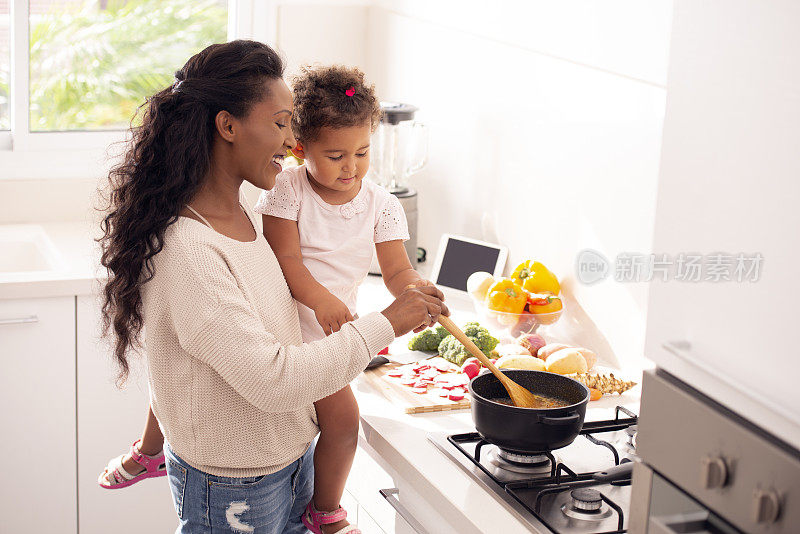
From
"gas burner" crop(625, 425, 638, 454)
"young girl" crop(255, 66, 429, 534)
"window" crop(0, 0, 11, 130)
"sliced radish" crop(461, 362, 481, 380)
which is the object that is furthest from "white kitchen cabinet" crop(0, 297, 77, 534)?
"gas burner" crop(625, 425, 638, 454)

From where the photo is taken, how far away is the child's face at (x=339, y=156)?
154 centimetres

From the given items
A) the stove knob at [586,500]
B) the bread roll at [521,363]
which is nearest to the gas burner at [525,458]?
the stove knob at [586,500]

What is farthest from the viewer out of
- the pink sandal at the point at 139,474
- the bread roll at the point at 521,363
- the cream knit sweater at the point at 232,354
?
the bread roll at the point at 521,363

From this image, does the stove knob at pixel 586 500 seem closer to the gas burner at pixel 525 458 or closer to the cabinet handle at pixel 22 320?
the gas burner at pixel 525 458

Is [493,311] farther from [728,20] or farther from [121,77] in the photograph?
[121,77]

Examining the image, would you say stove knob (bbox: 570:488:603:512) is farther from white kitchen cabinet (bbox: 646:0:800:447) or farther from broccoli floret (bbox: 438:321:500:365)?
broccoli floret (bbox: 438:321:500:365)

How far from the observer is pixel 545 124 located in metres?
2.12

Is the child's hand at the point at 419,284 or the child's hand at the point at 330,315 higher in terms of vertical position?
the child's hand at the point at 419,284

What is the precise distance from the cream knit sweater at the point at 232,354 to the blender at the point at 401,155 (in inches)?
40.9

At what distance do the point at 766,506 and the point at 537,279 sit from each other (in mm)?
1252

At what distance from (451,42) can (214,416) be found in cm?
140

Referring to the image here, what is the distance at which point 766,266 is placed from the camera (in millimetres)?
835

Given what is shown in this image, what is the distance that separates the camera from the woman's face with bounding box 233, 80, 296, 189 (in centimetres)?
135

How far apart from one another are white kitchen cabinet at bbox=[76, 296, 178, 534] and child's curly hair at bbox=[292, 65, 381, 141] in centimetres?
102
